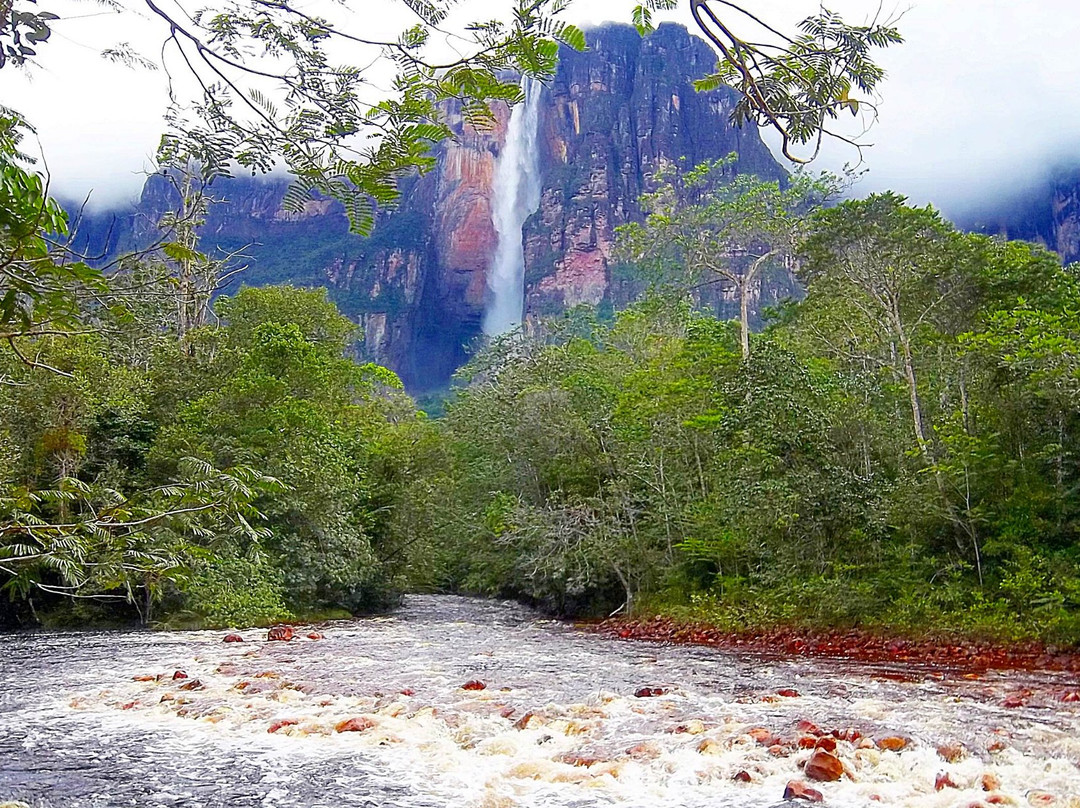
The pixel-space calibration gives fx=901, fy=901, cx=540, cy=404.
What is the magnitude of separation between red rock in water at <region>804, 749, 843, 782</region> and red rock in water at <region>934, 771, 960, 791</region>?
0.53 metres

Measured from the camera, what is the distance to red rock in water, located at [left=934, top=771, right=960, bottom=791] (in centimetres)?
512

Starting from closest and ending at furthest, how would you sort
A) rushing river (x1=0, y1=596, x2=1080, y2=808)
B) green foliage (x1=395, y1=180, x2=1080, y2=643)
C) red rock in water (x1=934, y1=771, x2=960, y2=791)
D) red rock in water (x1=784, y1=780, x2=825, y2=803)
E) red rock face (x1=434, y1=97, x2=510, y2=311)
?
red rock in water (x1=784, y1=780, x2=825, y2=803) → red rock in water (x1=934, y1=771, x2=960, y2=791) → rushing river (x1=0, y1=596, x2=1080, y2=808) → green foliage (x1=395, y1=180, x2=1080, y2=643) → red rock face (x1=434, y1=97, x2=510, y2=311)

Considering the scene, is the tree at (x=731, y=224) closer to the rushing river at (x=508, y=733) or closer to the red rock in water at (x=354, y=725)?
the rushing river at (x=508, y=733)

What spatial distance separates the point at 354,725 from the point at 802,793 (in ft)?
12.3

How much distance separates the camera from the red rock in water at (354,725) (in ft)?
23.7

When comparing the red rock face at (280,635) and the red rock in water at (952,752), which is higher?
the red rock in water at (952,752)

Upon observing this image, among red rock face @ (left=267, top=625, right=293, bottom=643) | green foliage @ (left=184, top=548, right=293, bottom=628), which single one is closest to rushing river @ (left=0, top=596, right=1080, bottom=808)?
red rock face @ (left=267, top=625, right=293, bottom=643)

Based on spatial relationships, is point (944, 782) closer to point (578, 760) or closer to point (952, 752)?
point (952, 752)

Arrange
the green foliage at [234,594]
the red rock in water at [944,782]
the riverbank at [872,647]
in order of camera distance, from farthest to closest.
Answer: the green foliage at [234,594], the riverbank at [872,647], the red rock in water at [944,782]

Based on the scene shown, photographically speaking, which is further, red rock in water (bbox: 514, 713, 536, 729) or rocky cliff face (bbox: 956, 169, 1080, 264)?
rocky cliff face (bbox: 956, 169, 1080, 264)

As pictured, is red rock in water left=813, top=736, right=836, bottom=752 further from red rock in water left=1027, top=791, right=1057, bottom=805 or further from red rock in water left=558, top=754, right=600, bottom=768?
red rock in water left=558, top=754, right=600, bottom=768

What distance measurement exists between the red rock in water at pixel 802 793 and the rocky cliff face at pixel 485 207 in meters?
83.5

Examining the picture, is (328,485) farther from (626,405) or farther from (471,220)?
(471,220)

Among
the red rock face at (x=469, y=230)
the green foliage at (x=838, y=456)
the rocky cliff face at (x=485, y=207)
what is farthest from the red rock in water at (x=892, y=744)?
the red rock face at (x=469, y=230)
